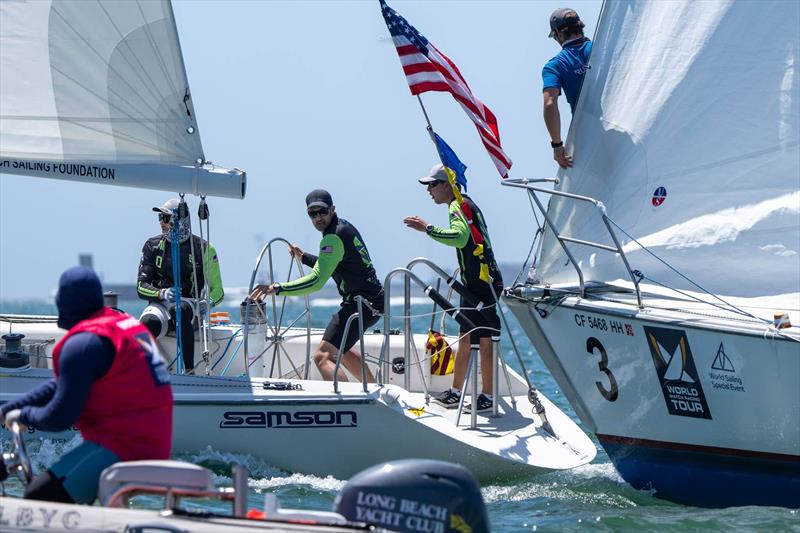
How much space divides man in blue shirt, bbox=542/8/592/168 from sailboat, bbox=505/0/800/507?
7.0 inches

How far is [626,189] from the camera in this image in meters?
8.34

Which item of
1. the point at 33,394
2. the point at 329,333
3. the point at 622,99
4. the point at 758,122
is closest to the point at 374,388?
the point at 329,333

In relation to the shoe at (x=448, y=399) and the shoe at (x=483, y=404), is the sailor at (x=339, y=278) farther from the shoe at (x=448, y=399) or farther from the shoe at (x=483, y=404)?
the shoe at (x=483, y=404)

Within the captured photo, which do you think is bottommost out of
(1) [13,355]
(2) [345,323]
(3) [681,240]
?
(1) [13,355]

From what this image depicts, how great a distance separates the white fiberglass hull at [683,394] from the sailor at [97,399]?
3.77 m

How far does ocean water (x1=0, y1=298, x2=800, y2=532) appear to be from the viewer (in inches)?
296

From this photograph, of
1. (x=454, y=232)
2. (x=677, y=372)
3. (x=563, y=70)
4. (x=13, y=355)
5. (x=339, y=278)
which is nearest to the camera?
(x=677, y=372)

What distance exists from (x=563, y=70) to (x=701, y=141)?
53.1 inches

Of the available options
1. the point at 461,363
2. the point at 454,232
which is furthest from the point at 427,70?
the point at 461,363

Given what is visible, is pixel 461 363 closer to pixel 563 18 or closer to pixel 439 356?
pixel 439 356

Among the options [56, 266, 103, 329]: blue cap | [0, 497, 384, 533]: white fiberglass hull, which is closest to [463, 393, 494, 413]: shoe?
[0, 497, 384, 533]: white fiberglass hull

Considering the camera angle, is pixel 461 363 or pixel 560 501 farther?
pixel 461 363

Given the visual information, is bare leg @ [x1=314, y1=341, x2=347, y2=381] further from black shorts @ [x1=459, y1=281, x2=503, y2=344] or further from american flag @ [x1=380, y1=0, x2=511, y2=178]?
american flag @ [x1=380, y1=0, x2=511, y2=178]

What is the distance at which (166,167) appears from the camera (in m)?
8.68
